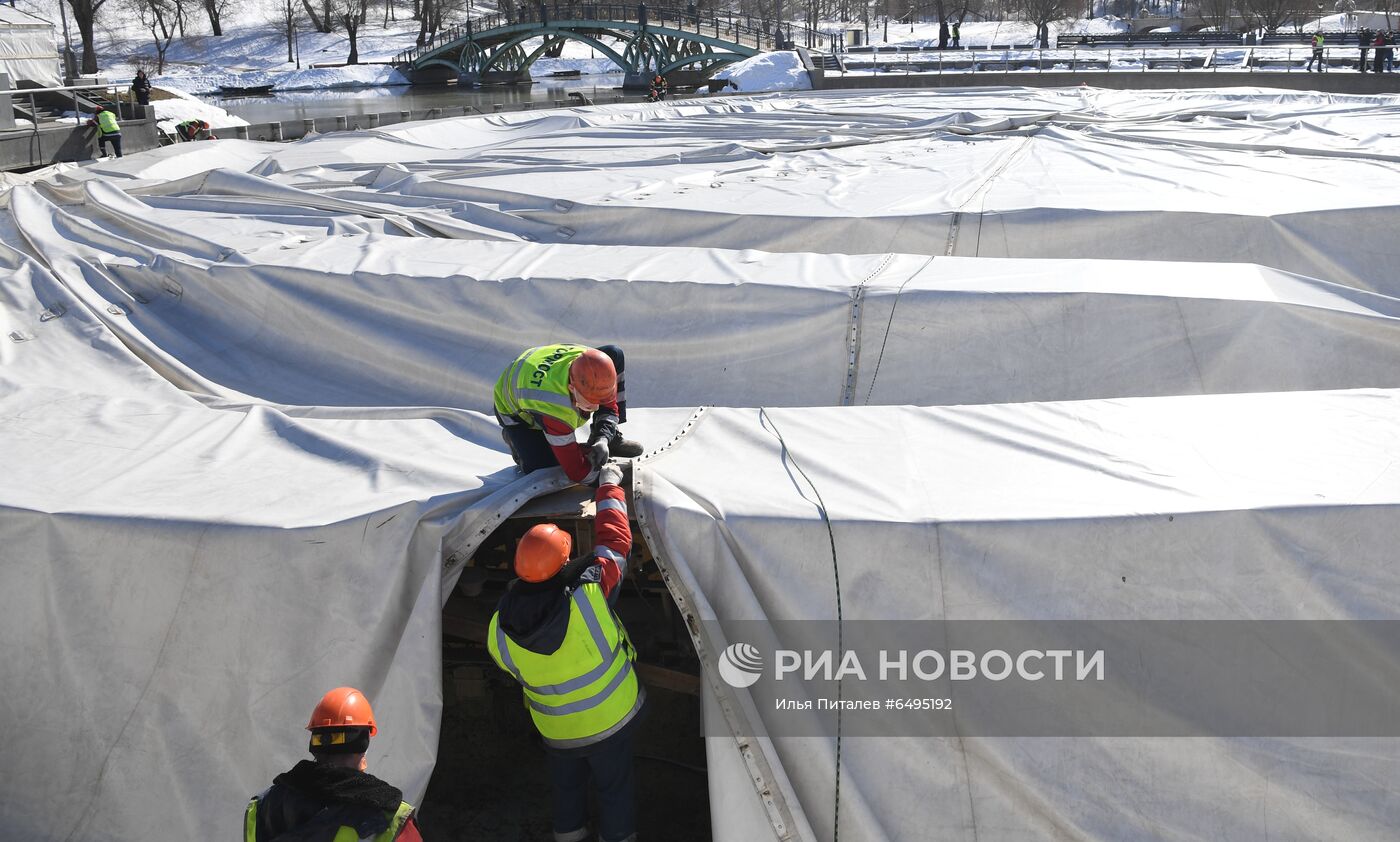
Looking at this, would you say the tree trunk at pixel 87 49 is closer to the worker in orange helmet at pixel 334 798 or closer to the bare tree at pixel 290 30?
the bare tree at pixel 290 30

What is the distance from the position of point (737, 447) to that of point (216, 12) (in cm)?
6436

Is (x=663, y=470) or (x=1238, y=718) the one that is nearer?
(x=1238, y=718)

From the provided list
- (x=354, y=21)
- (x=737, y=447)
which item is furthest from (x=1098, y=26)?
(x=737, y=447)

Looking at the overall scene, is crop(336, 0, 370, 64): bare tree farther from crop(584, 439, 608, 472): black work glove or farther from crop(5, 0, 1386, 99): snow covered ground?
crop(584, 439, 608, 472): black work glove

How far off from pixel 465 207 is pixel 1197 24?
5069 centimetres

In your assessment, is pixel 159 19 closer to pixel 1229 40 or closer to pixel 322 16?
pixel 322 16

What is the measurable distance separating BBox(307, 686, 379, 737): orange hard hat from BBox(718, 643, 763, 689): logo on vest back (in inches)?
43.1

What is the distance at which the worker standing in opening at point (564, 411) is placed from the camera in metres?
3.93

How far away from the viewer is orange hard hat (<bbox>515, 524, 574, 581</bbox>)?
3.32 metres

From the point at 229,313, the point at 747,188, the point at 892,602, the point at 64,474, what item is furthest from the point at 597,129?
the point at 892,602

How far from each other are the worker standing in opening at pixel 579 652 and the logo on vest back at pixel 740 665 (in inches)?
14.2

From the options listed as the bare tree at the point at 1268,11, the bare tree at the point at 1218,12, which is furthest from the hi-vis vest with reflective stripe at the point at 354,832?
the bare tree at the point at 1218,12

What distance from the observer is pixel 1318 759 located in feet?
10.7

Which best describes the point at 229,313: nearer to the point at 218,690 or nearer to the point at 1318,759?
the point at 218,690
